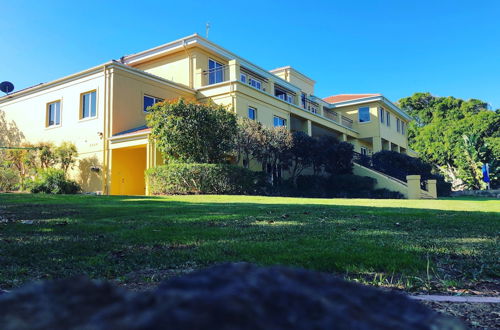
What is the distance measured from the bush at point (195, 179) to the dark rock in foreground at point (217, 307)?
15.2 m

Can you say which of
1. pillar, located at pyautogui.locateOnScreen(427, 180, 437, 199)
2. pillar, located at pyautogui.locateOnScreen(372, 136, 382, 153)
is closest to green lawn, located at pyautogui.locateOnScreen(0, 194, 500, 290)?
pillar, located at pyautogui.locateOnScreen(427, 180, 437, 199)

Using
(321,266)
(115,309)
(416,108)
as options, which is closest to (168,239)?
(321,266)

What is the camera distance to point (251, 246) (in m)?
4.29

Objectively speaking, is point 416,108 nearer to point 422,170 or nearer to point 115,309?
point 422,170

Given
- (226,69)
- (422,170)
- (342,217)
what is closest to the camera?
(342,217)

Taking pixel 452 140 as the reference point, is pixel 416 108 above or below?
above

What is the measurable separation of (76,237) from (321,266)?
3285mm

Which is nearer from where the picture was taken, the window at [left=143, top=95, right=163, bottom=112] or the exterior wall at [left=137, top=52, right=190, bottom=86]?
the window at [left=143, top=95, right=163, bottom=112]

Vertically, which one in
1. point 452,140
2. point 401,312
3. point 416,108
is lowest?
point 401,312

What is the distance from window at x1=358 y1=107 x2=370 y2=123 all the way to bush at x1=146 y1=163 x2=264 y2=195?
2061 cm

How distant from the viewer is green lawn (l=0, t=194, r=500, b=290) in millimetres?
3436

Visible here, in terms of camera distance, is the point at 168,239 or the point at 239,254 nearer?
the point at 239,254

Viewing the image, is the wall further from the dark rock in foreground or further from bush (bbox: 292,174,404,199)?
the dark rock in foreground

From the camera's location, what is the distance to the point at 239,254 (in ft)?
12.9
